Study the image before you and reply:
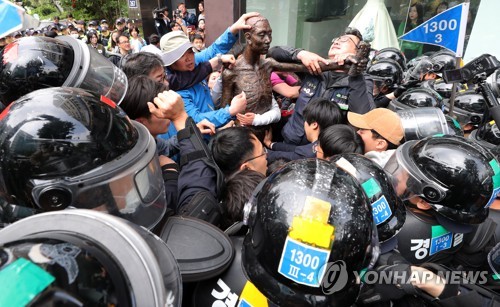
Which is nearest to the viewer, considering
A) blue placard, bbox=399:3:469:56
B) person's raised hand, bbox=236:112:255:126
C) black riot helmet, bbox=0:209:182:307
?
black riot helmet, bbox=0:209:182:307

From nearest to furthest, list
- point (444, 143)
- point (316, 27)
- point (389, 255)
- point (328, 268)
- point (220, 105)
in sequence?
point (328, 268), point (389, 255), point (444, 143), point (220, 105), point (316, 27)

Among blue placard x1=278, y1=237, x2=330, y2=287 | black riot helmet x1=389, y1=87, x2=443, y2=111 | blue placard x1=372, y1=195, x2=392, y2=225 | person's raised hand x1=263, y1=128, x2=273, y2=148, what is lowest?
person's raised hand x1=263, y1=128, x2=273, y2=148

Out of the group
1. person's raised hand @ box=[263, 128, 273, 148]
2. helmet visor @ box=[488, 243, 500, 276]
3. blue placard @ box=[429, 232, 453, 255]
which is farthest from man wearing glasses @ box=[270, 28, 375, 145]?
helmet visor @ box=[488, 243, 500, 276]

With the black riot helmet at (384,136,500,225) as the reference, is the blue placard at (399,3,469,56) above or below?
above

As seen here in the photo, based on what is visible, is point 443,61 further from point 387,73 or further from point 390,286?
point 390,286

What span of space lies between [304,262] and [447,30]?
360cm

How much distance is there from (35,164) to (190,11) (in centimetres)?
1415

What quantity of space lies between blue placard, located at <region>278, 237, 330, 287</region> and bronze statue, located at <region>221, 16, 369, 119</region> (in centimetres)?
221

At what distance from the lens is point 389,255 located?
1650 millimetres

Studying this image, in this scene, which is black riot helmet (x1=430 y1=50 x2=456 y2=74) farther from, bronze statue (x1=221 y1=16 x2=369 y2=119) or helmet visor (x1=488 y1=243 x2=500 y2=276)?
helmet visor (x1=488 y1=243 x2=500 y2=276)

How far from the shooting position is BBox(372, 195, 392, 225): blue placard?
161 centimetres

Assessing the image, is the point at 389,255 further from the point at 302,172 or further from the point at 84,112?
the point at 84,112

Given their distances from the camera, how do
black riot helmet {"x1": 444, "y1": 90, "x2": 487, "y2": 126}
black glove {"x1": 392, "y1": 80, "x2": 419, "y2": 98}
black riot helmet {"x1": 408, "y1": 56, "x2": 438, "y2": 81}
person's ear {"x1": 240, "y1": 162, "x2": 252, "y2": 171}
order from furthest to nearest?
1. black riot helmet {"x1": 408, "y1": 56, "x2": 438, "y2": 81}
2. black glove {"x1": 392, "y1": 80, "x2": 419, "y2": 98}
3. black riot helmet {"x1": 444, "y1": 90, "x2": 487, "y2": 126}
4. person's ear {"x1": 240, "y1": 162, "x2": 252, "y2": 171}

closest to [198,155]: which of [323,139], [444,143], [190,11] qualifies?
[323,139]
